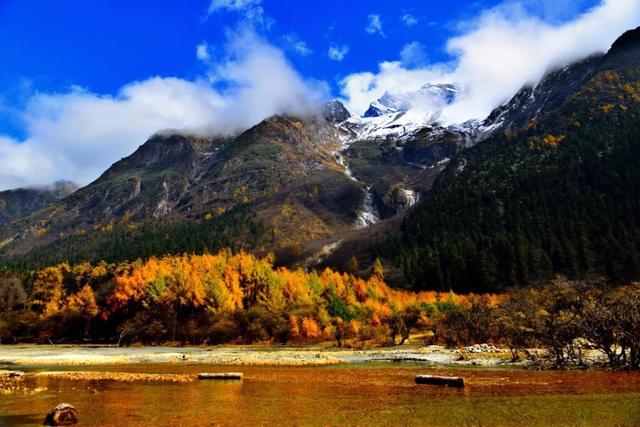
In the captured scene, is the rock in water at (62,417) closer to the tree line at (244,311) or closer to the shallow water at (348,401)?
the shallow water at (348,401)

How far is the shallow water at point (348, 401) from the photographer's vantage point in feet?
66.6

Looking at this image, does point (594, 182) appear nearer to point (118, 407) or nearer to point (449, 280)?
point (449, 280)

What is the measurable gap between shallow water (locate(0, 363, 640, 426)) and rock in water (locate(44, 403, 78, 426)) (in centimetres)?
64

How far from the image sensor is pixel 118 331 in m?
113

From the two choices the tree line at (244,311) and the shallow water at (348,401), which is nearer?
the shallow water at (348,401)

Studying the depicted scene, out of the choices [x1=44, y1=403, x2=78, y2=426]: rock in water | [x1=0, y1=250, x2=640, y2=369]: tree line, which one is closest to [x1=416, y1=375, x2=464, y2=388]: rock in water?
[x1=44, y1=403, x2=78, y2=426]: rock in water

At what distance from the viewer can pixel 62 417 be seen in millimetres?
19969

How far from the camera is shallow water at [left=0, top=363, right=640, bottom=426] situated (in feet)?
66.6

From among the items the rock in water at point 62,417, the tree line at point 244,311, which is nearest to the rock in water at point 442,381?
the rock in water at point 62,417

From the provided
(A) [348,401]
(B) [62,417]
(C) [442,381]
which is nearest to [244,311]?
(C) [442,381]

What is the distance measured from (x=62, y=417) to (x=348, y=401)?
43.8 feet

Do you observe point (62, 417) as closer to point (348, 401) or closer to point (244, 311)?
point (348, 401)

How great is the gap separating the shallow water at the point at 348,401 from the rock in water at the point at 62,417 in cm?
64

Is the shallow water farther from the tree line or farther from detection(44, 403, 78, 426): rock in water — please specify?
the tree line
